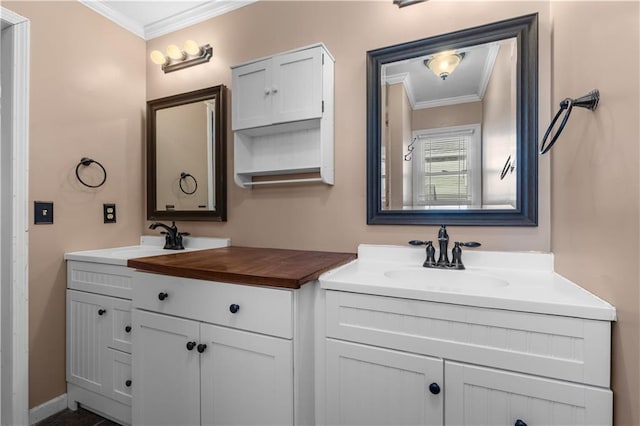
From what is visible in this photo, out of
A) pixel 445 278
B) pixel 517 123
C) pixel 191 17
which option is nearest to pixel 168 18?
pixel 191 17

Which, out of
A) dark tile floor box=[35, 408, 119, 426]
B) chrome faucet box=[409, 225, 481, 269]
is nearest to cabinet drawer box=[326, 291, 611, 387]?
chrome faucet box=[409, 225, 481, 269]

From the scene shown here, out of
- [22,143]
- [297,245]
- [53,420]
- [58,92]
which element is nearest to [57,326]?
[53,420]

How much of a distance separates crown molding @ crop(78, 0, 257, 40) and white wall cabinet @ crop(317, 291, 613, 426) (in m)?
1.93

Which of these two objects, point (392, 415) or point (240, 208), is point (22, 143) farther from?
point (392, 415)

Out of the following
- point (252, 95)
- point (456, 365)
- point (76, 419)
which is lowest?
point (76, 419)

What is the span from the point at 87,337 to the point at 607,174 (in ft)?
7.72

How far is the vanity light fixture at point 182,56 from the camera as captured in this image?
Result: 1976mm

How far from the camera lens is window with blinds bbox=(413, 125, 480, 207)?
1.36 meters

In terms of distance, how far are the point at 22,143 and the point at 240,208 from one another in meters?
1.14

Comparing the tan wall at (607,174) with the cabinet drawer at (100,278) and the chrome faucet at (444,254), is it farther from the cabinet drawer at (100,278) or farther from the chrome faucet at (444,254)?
the cabinet drawer at (100,278)

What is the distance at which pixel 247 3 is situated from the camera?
1864 mm

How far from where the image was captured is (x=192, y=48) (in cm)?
196

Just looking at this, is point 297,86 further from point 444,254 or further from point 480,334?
point 480,334

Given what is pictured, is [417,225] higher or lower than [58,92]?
lower
